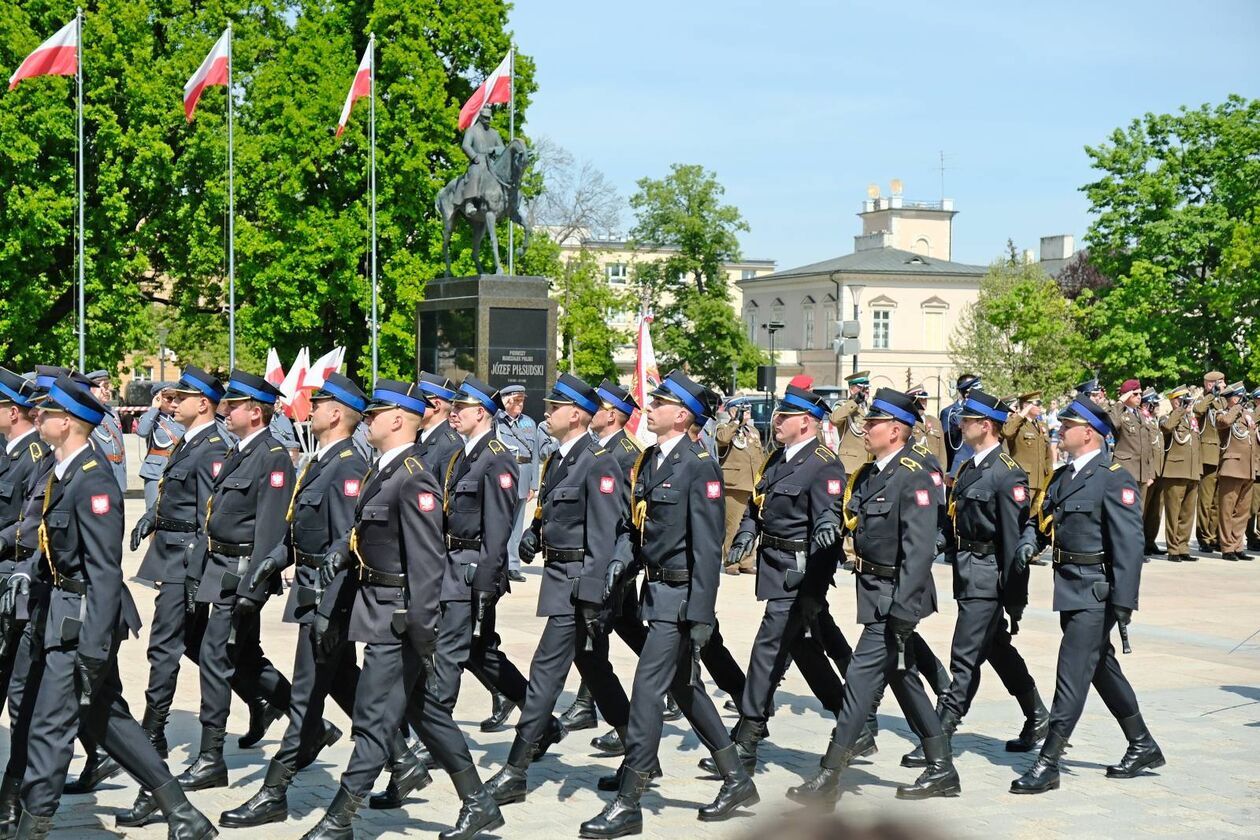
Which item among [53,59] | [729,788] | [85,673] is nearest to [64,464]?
[85,673]

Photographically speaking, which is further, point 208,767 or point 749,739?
point 749,739

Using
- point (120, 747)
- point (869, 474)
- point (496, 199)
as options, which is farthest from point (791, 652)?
point (496, 199)

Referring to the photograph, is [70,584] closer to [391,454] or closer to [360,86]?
[391,454]

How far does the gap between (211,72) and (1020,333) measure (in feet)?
141

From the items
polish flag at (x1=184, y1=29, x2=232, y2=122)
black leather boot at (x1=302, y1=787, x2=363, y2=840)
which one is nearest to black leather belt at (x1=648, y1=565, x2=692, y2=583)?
black leather boot at (x1=302, y1=787, x2=363, y2=840)

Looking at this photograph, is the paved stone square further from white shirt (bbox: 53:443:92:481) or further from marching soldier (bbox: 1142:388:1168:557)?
marching soldier (bbox: 1142:388:1168:557)

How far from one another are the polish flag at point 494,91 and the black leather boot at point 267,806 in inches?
933

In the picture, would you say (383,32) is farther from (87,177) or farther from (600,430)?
(600,430)

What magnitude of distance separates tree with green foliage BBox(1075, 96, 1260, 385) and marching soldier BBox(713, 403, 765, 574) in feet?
111

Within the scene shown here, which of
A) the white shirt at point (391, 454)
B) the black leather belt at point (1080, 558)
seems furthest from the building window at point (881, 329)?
the white shirt at point (391, 454)

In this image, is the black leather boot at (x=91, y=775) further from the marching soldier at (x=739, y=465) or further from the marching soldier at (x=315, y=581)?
the marching soldier at (x=739, y=465)

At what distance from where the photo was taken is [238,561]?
8.29 meters

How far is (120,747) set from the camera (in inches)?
269

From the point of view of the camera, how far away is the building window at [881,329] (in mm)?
97062
